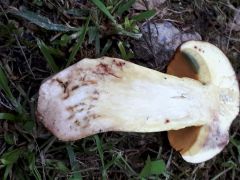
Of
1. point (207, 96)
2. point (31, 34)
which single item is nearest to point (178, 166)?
point (207, 96)

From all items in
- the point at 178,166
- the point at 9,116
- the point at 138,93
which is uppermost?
the point at 138,93

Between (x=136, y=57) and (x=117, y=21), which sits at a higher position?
(x=117, y=21)

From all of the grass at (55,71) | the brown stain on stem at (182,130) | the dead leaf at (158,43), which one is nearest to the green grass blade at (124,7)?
the grass at (55,71)

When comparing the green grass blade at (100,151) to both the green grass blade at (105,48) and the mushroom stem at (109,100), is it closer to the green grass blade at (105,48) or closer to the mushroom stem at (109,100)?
the mushroom stem at (109,100)

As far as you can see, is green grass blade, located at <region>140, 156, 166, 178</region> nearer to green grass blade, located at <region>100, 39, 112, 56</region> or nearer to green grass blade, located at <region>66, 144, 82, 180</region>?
green grass blade, located at <region>66, 144, 82, 180</region>

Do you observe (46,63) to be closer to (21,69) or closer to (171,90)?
(21,69)

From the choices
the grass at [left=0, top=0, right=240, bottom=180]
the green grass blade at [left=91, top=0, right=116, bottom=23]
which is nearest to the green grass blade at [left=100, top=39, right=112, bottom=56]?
the grass at [left=0, top=0, right=240, bottom=180]

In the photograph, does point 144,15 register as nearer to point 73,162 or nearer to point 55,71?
point 55,71
